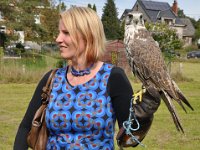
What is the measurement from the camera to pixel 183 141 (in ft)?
21.8

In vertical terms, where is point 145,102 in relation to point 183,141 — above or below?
above

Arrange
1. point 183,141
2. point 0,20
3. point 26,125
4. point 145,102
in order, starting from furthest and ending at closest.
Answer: point 0,20, point 183,141, point 26,125, point 145,102

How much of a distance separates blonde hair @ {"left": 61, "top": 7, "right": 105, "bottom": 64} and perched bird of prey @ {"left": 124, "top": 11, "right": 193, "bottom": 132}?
2.23ft

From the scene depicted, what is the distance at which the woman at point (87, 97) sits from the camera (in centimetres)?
204

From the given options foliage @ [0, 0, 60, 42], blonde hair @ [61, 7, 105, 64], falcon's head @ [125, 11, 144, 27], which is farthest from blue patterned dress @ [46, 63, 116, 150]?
foliage @ [0, 0, 60, 42]

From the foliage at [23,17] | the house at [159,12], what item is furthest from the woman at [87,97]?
the house at [159,12]

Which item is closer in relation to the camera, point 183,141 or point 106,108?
point 106,108

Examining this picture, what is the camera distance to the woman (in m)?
2.04

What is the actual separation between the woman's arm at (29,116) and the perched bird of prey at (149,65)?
80 cm

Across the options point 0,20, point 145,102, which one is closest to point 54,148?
point 145,102

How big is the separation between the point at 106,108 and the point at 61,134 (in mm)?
285

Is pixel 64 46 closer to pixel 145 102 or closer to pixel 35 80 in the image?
pixel 145 102

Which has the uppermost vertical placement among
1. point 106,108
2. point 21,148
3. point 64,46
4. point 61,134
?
point 64,46

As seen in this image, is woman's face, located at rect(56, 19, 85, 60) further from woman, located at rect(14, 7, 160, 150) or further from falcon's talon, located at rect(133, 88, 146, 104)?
falcon's talon, located at rect(133, 88, 146, 104)
